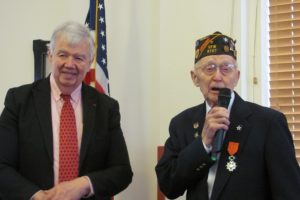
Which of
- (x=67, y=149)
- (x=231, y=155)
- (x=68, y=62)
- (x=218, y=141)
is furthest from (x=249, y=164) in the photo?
(x=68, y=62)

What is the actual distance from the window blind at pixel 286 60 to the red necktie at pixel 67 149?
145 centimetres

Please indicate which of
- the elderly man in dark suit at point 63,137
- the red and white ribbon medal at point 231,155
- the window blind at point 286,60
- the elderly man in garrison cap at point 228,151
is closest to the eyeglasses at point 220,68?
the elderly man in garrison cap at point 228,151

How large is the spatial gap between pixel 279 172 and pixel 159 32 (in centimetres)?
160

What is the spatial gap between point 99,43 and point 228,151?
135 centimetres

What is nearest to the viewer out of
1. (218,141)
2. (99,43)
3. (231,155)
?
(218,141)

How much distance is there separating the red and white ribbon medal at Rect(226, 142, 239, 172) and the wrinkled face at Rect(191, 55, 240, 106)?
7.2 inches

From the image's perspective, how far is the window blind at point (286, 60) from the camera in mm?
2453

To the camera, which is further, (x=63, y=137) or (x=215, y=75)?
(x=63, y=137)

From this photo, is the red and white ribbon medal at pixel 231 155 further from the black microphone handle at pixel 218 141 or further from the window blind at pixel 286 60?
the window blind at pixel 286 60

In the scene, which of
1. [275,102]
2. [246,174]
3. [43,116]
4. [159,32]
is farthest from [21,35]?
[246,174]

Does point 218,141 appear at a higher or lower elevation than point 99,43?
lower

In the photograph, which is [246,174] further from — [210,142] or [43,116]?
[43,116]

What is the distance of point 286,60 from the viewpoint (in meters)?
2.50

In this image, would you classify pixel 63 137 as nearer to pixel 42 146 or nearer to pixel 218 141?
pixel 42 146
